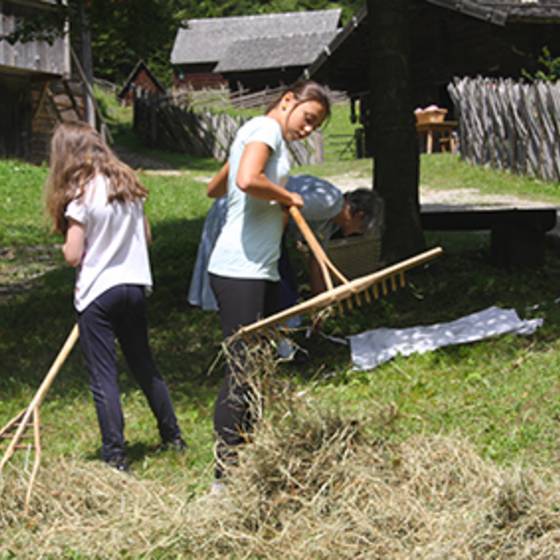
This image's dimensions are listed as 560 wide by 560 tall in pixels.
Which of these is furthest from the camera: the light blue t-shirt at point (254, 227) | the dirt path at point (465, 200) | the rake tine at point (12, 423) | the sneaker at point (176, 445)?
the dirt path at point (465, 200)

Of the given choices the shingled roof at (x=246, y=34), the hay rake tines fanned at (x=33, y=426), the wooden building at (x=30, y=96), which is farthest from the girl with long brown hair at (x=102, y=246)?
the shingled roof at (x=246, y=34)

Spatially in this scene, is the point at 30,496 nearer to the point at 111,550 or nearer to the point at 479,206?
the point at 111,550

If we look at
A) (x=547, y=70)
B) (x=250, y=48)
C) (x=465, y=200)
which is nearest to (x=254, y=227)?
(x=465, y=200)

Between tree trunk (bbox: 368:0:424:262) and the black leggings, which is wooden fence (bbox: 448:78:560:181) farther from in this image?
the black leggings

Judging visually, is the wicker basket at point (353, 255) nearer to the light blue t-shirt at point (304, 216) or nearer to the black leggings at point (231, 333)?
the light blue t-shirt at point (304, 216)

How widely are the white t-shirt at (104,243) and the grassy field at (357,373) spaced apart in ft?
2.49

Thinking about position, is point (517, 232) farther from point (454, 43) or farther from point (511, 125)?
point (454, 43)

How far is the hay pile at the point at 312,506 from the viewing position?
11.6ft

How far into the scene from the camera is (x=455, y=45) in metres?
21.4

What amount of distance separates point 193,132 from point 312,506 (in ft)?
88.1

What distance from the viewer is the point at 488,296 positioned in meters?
7.55

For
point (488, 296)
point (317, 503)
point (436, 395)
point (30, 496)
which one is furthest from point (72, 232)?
point (488, 296)

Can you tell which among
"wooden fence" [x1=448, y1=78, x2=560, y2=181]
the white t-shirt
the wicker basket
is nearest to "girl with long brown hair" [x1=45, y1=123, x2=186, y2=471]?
A: the white t-shirt

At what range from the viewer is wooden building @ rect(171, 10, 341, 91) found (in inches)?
2012
